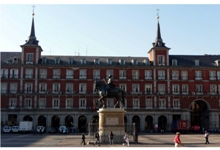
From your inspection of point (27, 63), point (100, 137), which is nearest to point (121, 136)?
point (100, 137)

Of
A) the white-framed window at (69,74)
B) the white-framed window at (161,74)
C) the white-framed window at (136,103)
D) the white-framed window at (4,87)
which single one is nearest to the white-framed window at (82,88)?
the white-framed window at (69,74)

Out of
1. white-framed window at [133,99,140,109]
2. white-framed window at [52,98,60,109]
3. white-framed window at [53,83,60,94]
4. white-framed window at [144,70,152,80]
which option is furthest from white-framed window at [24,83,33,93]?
white-framed window at [144,70,152,80]

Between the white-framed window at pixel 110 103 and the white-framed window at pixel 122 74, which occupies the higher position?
the white-framed window at pixel 122 74

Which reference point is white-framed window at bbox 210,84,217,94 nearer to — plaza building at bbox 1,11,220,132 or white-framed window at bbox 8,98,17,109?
plaza building at bbox 1,11,220,132

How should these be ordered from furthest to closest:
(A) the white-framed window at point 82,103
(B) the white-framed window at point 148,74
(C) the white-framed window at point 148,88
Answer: (B) the white-framed window at point 148,74, (C) the white-framed window at point 148,88, (A) the white-framed window at point 82,103

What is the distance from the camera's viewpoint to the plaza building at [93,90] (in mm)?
68562

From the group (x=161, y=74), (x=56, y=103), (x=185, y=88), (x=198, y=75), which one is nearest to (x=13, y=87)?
(x=56, y=103)

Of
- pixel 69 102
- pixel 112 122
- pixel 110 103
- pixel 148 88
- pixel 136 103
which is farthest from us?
pixel 148 88

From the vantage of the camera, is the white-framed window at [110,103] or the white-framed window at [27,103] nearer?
the white-framed window at [27,103]

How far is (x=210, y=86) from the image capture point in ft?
236

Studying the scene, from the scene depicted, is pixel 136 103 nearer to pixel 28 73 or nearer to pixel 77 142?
pixel 28 73

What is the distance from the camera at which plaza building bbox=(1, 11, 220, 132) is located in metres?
68.6

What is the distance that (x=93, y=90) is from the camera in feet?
232

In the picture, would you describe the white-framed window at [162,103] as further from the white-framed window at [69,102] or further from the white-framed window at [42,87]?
the white-framed window at [42,87]
